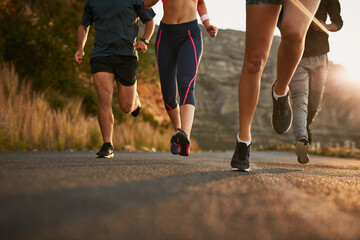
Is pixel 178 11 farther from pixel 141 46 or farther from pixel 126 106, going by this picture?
pixel 126 106

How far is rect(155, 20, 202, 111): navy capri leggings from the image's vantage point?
14.6ft

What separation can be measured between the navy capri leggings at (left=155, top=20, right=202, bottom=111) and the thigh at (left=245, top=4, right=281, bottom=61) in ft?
5.08

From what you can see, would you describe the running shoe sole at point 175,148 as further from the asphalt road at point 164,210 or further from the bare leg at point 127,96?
the asphalt road at point 164,210

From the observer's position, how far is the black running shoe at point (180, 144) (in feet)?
13.0

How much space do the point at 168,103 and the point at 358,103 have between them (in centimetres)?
10632

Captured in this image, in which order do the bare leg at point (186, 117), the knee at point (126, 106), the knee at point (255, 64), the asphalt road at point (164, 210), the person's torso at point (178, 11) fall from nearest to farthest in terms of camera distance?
1. the asphalt road at point (164, 210)
2. the knee at point (255, 64)
3. the bare leg at point (186, 117)
4. the person's torso at point (178, 11)
5. the knee at point (126, 106)

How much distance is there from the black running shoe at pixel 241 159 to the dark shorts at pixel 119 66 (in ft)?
7.66

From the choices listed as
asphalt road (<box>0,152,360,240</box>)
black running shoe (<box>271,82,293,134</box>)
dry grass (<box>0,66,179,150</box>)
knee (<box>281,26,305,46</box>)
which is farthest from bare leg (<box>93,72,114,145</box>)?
asphalt road (<box>0,152,360,240</box>)

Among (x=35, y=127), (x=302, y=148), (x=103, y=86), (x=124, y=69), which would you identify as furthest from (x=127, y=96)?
(x=35, y=127)

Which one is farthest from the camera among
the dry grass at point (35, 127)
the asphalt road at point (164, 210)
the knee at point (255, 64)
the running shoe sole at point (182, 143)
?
the dry grass at point (35, 127)

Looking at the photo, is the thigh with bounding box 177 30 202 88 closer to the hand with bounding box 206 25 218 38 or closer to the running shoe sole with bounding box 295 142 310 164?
the hand with bounding box 206 25 218 38

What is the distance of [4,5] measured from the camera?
1159 centimetres

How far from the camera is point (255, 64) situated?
2.95 meters

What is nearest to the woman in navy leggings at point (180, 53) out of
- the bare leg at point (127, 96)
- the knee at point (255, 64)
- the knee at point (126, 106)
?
the bare leg at point (127, 96)
